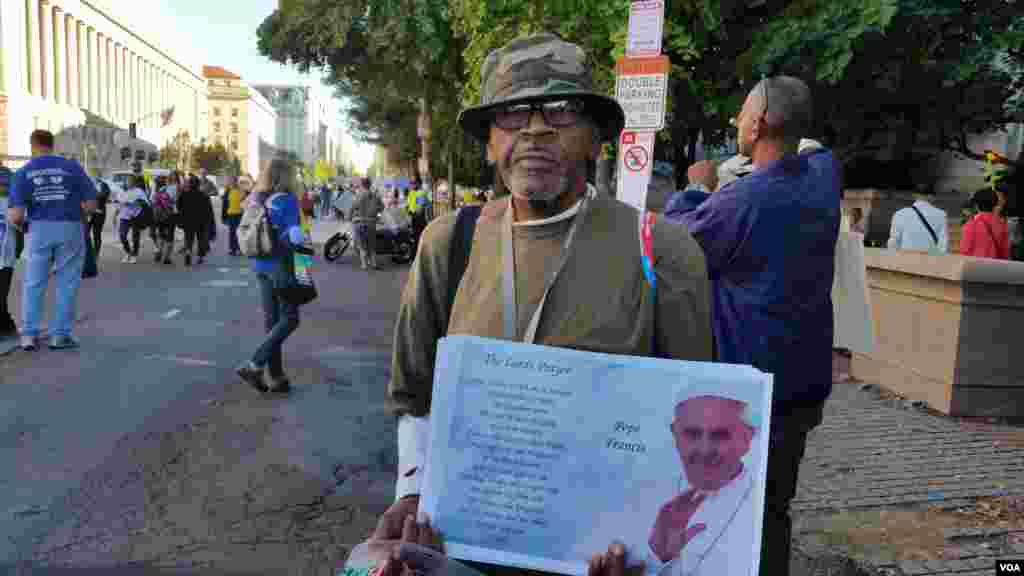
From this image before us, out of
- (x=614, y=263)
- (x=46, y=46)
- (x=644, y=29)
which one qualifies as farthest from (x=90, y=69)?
(x=614, y=263)

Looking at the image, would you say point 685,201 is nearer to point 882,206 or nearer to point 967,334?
point 967,334

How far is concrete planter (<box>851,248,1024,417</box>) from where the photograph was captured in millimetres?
6379

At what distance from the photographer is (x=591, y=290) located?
5.72ft

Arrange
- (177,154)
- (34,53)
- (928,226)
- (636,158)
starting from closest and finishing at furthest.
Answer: (636,158)
(928,226)
(34,53)
(177,154)

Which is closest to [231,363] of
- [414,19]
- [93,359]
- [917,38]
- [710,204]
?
[93,359]

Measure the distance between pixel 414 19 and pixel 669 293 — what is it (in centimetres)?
1321

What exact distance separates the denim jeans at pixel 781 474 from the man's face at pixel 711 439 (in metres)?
1.25

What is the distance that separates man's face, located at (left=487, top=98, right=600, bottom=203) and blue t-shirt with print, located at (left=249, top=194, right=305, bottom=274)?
5.30m

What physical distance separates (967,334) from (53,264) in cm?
820

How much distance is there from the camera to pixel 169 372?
7.64 m

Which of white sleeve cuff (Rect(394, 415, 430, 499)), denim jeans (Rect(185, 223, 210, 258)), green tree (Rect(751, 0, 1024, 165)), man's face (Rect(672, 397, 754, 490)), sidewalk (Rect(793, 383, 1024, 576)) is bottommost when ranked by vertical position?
sidewalk (Rect(793, 383, 1024, 576))

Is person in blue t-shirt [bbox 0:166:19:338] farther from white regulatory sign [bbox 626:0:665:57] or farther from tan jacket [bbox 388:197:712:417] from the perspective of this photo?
tan jacket [bbox 388:197:712:417]

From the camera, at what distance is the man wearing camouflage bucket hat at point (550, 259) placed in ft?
5.71

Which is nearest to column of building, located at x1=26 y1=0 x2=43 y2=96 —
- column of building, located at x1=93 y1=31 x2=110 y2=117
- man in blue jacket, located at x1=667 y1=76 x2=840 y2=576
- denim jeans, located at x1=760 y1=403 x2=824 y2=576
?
column of building, located at x1=93 y1=31 x2=110 y2=117
